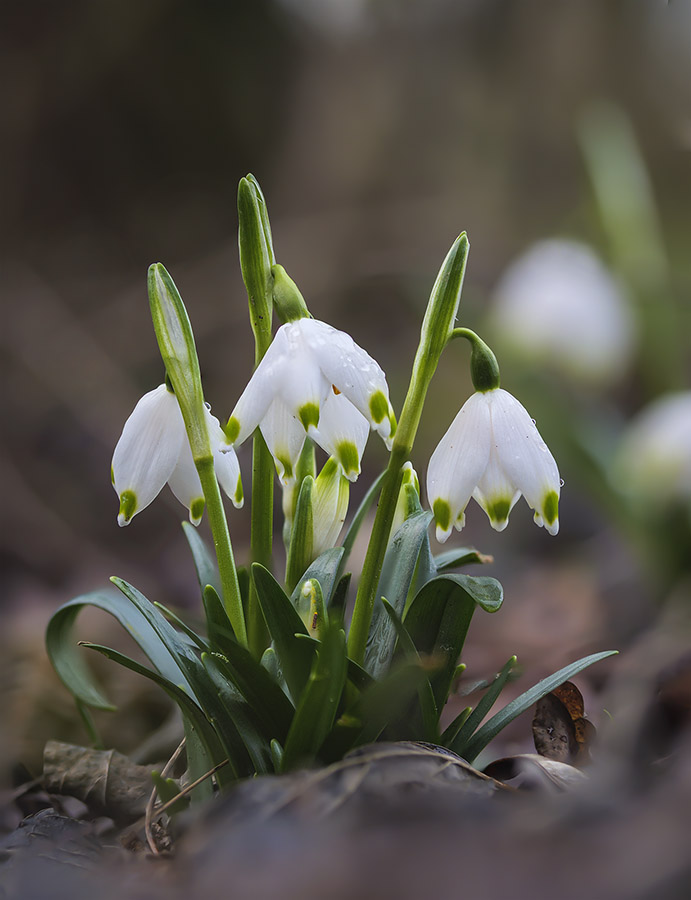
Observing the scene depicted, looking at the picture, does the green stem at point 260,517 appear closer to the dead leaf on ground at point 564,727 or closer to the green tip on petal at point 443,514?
the green tip on petal at point 443,514

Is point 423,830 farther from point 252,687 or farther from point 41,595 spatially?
point 41,595

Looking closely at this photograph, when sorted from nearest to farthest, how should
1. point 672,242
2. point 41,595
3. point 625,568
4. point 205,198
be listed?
1. point 625,568
2. point 41,595
3. point 672,242
4. point 205,198

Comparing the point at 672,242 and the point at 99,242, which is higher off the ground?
the point at 99,242

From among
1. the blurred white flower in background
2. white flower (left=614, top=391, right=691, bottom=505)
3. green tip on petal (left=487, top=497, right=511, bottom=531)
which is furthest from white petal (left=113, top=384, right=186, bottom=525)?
the blurred white flower in background

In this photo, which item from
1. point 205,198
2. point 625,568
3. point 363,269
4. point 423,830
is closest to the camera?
point 423,830

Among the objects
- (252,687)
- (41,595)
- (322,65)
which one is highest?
(322,65)

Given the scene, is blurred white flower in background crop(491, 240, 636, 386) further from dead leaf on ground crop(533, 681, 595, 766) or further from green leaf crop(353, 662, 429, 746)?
green leaf crop(353, 662, 429, 746)

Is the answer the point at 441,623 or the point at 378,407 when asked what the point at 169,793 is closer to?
the point at 441,623

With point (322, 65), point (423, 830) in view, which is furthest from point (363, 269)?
point (423, 830)
